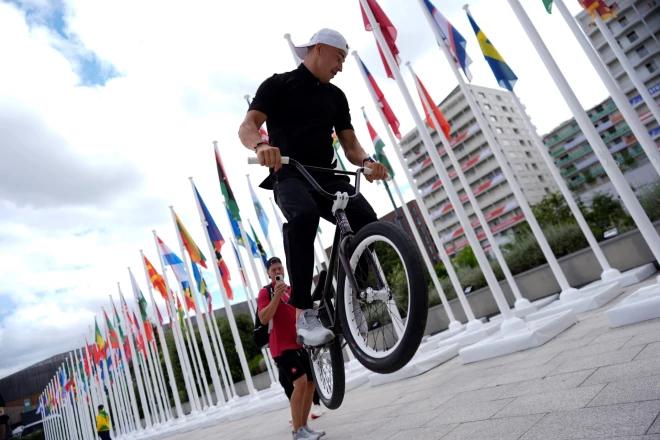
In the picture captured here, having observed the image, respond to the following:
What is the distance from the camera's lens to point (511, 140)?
88.2m

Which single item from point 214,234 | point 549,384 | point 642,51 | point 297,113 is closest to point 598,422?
point 549,384

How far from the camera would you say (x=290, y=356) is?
532cm

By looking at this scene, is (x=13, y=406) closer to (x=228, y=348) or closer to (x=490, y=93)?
(x=228, y=348)

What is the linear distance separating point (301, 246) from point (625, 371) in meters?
2.78

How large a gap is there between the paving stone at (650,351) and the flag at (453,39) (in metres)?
8.37

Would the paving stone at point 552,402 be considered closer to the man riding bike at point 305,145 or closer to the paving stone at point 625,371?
the paving stone at point 625,371

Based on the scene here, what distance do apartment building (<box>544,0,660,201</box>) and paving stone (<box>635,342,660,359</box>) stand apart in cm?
4808

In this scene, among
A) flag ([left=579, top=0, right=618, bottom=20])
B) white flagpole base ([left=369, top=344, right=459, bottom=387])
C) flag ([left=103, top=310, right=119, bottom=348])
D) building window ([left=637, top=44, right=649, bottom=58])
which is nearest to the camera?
white flagpole base ([left=369, top=344, right=459, bottom=387])

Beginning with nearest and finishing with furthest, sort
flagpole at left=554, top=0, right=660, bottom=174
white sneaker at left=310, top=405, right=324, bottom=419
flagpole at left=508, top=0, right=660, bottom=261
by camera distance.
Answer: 1. flagpole at left=508, top=0, right=660, bottom=261
2. flagpole at left=554, top=0, right=660, bottom=174
3. white sneaker at left=310, top=405, right=324, bottom=419

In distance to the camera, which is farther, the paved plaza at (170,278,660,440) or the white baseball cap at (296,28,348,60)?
the white baseball cap at (296,28,348,60)

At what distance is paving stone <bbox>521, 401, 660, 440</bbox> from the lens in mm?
2383

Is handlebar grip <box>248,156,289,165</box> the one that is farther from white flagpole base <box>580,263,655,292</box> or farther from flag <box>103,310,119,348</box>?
flag <box>103,310,119,348</box>

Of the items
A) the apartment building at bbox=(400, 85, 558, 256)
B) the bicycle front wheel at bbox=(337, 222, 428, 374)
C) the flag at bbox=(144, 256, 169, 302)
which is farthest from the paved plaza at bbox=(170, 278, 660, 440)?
the apartment building at bbox=(400, 85, 558, 256)

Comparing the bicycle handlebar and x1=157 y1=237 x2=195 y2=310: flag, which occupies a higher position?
x1=157 y1=237 x2=195 y2=310: flag
